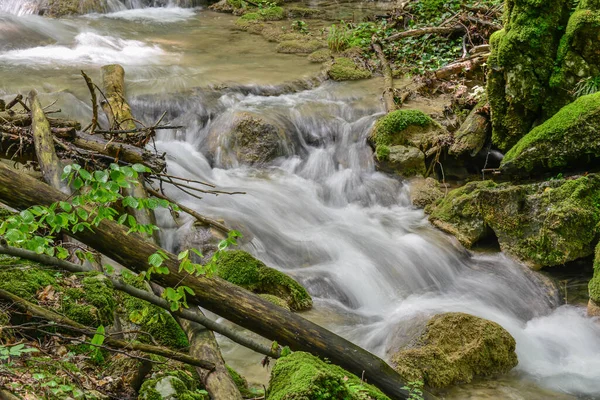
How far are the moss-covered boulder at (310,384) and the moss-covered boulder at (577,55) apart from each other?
5954 millimetres

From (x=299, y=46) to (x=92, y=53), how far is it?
4.77 meters

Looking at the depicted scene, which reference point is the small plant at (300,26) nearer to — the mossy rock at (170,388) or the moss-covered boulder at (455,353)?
the moss-covered boulder at (455,353)

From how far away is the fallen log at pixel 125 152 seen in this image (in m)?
5.59

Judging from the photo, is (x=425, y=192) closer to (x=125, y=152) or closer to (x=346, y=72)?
(x=346, y=72)

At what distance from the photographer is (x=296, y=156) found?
991 centimetres

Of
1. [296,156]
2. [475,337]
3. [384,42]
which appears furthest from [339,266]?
[384,42]

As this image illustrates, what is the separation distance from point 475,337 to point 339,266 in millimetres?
2219

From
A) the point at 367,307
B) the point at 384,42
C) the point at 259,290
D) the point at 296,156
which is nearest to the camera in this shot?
the point at 259,290

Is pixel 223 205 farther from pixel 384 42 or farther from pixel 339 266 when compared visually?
pixel 384 42

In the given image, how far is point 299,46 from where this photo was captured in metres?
14.5

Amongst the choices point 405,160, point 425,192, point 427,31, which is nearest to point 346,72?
point 427,31

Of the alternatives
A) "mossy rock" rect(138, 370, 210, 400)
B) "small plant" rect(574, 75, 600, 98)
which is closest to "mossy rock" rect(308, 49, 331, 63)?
"small plant" rect(574, 75, 600, 98)

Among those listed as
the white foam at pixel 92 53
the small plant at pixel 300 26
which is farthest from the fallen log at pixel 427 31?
the white foam at pixel 92 53

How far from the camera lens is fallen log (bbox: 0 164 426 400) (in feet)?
12.2
